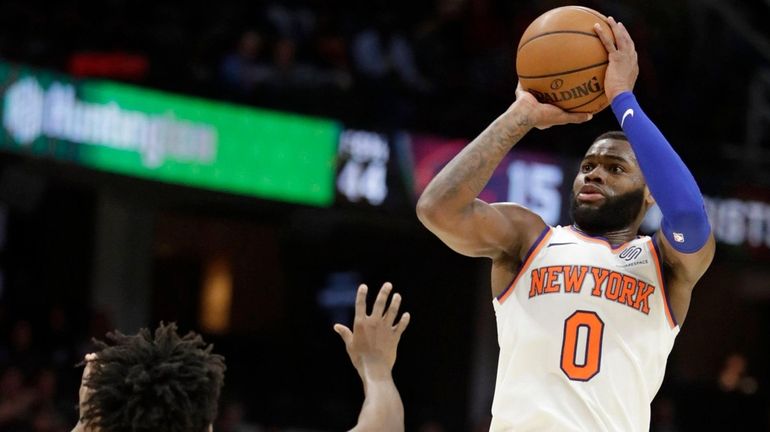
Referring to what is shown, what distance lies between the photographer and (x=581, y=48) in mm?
4188

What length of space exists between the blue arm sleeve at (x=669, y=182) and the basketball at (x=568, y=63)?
0.55ft

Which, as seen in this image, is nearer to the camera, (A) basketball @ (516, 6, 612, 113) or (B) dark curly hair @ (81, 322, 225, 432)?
(B) dark curly hair @ (81, 322, 225, 432)

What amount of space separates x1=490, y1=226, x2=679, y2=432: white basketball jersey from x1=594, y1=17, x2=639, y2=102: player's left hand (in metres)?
0.50

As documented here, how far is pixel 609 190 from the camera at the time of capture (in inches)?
171

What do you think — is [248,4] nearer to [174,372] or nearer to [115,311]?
[115,311]

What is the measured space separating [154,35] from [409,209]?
2755 mm

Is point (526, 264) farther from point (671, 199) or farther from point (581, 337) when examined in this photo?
point (671, 199)

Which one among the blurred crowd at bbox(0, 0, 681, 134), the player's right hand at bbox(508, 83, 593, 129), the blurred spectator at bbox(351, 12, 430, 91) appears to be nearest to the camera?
the player's right hand at bbox(508, 83, 593, 129)

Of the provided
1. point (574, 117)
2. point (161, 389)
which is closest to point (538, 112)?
point (574, 117)

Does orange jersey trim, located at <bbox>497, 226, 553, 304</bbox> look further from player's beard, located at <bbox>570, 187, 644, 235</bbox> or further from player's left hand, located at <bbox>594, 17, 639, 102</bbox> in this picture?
player's left hand, located at <bbox>594, 17, 639, 102</bbox>

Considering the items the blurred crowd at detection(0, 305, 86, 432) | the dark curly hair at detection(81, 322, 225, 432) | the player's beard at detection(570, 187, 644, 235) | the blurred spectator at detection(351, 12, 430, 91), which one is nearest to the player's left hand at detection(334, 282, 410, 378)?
the dark curly hair at detection(81, 322, 225, 432)

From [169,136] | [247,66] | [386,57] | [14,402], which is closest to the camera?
[14,402]

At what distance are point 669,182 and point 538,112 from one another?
1.53 ft

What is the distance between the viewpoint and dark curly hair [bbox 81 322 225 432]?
2979 millimetres
